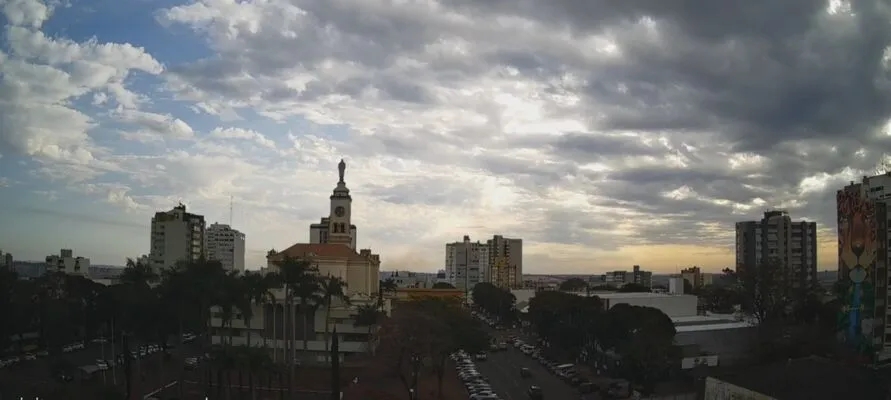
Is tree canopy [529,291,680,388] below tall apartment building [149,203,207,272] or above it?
below

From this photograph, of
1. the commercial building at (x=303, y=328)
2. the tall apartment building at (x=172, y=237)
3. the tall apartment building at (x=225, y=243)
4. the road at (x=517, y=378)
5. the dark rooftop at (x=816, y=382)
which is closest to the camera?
the dark rooftop at (x=816, y=382)

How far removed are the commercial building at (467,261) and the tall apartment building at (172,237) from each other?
275ft

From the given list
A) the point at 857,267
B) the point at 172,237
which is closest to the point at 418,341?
the point at 857,267

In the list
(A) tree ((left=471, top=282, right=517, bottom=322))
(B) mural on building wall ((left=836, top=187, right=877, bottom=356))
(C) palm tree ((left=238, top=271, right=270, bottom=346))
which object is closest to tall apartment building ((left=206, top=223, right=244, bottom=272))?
(A) tree ((left=471, top=282, right=517, bottom=322))

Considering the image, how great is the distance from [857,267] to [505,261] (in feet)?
407

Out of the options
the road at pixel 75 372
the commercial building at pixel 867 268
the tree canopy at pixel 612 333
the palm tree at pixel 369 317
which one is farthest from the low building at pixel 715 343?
the road at pixel 75 372

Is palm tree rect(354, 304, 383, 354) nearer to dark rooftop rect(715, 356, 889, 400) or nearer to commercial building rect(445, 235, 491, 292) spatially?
dark rooftop rect(715, 356, 889, 400)

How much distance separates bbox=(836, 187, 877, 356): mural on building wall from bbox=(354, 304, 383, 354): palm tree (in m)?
35.6

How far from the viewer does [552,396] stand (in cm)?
4628

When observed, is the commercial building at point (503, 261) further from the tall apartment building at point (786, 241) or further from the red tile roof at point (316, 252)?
the red tile roof at point (316, 252)

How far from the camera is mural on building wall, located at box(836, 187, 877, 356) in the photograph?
50.3 metres

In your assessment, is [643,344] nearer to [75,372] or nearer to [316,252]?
[316,252]

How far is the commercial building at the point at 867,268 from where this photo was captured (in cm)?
4947

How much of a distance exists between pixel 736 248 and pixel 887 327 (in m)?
67.2
